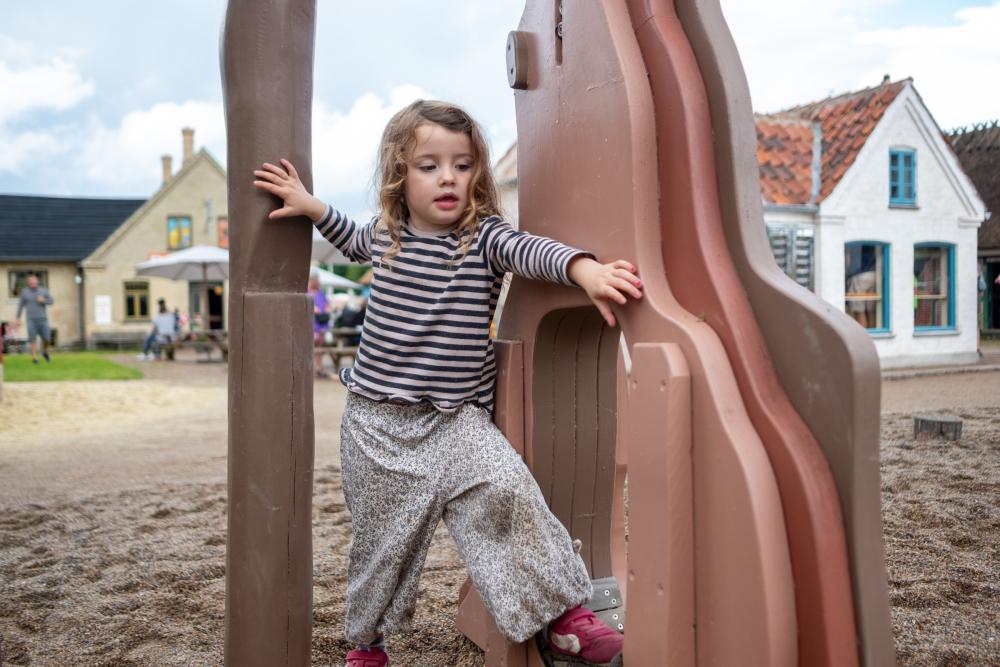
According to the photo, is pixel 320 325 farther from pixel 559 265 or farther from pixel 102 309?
pixel 102 309

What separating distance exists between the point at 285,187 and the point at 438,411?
652 mm

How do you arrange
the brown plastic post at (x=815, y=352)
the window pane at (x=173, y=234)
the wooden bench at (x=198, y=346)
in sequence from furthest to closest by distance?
the window pane at (x=173, y=234) < the wooden bench at (x=198, y=346) < the brown plastic post at (x=815, y=352)

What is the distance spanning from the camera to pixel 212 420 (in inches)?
331

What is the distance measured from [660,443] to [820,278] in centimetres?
1170

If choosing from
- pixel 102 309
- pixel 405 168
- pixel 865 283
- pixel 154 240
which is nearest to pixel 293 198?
pixel 405 168

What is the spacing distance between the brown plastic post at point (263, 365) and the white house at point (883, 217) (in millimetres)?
11016

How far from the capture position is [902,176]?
1305cm

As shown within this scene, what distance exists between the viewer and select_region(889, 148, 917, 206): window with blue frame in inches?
513

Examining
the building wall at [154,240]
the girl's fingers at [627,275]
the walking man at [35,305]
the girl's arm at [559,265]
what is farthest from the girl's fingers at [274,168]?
A: the building wall at [154,240]

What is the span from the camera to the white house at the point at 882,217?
12461 mm

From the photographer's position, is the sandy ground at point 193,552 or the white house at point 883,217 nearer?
the sandy ground at point 193,552

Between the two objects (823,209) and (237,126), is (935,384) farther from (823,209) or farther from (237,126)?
(237,126)

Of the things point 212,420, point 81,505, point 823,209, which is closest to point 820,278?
point 823,209

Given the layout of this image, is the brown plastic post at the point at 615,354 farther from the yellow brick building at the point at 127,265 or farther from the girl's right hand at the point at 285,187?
the yellow brick building at the point at 127,265
